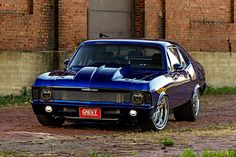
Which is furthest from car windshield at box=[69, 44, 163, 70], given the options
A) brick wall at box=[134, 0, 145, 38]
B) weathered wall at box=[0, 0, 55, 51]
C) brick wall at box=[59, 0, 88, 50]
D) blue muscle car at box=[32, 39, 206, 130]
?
brick wall at box=[134, 0, 145, 38]

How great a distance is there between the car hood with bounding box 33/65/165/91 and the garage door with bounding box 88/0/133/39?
942 centimetres

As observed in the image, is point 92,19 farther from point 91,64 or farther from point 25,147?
point 25,147

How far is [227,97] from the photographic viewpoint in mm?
23609

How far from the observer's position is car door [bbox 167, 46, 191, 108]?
44.7ft

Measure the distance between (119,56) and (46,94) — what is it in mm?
1664

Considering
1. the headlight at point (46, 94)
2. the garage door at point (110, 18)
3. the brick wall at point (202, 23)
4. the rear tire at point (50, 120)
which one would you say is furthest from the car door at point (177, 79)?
the brick wall at point (202, 23)

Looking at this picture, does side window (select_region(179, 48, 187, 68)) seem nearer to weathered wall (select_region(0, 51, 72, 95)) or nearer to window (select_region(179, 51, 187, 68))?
window (select_region(179, 51, 187, 68))

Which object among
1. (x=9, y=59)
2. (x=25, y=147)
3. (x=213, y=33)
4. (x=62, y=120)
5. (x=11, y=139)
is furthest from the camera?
(x=213, y=33)

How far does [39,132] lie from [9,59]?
757 cm

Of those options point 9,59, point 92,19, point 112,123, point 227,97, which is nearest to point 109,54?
point 112,123

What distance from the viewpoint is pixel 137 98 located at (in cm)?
1244

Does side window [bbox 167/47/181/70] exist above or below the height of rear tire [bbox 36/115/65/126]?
above

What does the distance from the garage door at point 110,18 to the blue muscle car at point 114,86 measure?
8.22 meters

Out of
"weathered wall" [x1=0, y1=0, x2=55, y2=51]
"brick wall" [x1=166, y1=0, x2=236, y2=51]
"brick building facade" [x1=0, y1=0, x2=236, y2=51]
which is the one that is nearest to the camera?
"weathered wall" [x1=0, y1=0, x2=55, y2=51]
